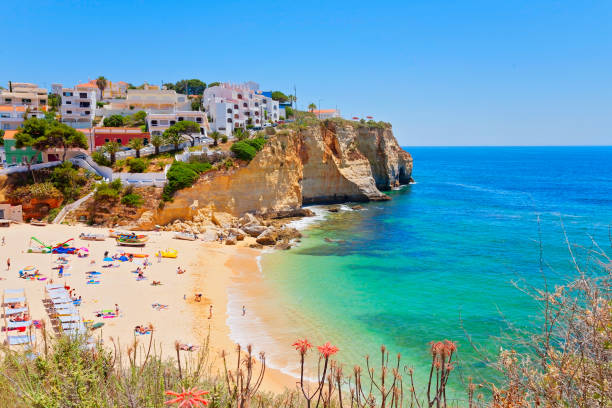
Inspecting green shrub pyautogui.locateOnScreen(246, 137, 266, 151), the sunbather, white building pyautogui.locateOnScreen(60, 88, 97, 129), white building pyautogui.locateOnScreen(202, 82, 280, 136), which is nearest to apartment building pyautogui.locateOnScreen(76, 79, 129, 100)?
white building pyautogui.locateOnScreen(60, 88, 97, 129)

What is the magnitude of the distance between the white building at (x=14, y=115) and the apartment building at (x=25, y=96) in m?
4.36

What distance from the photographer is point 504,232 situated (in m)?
41.7

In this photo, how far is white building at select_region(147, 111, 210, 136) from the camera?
54.2m

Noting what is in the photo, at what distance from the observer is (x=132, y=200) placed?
126ft

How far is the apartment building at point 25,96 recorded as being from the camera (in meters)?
A: 67.6

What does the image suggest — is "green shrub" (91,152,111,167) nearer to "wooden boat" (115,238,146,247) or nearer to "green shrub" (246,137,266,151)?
"wooden boat" (115,238,146,247)

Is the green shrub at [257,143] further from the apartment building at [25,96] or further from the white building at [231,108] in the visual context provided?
the apartment building at [25,96]

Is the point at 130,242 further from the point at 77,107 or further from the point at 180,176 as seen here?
the point at 77,107

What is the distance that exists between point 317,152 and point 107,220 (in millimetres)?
28337

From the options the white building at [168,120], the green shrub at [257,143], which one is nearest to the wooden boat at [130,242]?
the green shrub at [257,143]

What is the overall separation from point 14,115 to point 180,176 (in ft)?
120

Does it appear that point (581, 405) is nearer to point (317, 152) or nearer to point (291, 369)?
point (291, 369)

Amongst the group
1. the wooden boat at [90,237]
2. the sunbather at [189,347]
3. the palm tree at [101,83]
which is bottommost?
the sunbather at [189,347]

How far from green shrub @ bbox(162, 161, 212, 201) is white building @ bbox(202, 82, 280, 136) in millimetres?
19957
